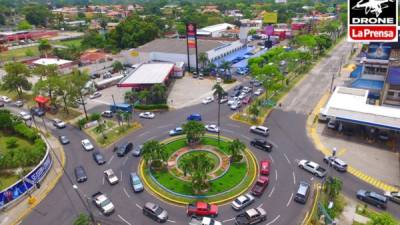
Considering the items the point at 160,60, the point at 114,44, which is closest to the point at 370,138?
the point at 160,60

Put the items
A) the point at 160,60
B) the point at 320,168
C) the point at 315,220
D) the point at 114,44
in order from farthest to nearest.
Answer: the point at 114,44, the point at 160,60, the point at 320,168, the point at 315,220

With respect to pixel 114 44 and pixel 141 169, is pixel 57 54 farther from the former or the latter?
pixel 141 169

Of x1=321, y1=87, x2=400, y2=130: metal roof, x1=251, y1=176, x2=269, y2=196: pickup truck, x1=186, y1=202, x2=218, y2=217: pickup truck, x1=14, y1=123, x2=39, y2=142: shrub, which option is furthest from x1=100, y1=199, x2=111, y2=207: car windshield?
x1=321, y1=87, x2=400, y2=130: metal roof

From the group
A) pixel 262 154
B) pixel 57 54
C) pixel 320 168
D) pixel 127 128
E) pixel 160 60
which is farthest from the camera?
pixel 57 54

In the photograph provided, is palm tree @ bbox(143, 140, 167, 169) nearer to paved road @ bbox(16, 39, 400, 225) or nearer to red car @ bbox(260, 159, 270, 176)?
paved road @ bbox(16, 39, 400, 225)

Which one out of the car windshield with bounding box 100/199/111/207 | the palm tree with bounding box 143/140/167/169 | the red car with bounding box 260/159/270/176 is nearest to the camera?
the car windshield with bounding box 100/199/111/207

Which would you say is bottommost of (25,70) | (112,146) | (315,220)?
(315,220)

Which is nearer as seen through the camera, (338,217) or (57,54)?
(338,217)

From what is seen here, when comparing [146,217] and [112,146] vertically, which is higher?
[112,146]
